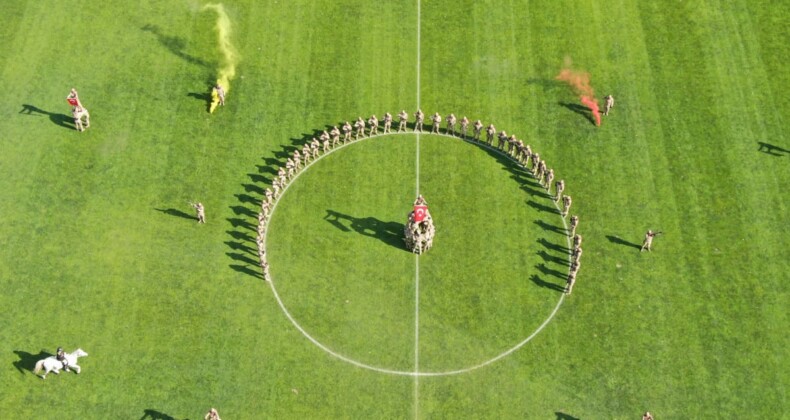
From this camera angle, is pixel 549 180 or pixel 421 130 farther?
pixel 421 130

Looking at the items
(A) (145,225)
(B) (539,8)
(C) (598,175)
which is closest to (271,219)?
(A) (145,225)

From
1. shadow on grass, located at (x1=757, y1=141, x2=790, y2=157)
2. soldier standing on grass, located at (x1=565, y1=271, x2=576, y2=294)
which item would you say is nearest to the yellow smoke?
soldier standing on grass, located at (x1=565, y1=271, x2=576, y2=294)

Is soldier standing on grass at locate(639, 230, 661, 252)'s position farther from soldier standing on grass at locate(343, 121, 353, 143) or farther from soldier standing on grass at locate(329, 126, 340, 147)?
soldier standing on grass at locate(329, 126, 340, 147)

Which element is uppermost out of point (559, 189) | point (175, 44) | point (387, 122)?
point (175, 44)

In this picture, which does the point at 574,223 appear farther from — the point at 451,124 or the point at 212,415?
the point at 212,415

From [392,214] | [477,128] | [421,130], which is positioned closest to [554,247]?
[477,128]

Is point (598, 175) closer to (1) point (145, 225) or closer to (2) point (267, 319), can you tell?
(2) point (267, 319)
